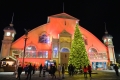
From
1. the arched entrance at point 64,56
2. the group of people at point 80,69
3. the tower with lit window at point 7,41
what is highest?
the tower with lit window at point 7,41

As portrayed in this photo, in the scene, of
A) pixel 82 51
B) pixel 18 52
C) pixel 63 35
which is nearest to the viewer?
pixel 82 51

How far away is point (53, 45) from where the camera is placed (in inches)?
1174

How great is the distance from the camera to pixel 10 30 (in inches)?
1224

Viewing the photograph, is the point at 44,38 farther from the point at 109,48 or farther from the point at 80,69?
the point at 109,48

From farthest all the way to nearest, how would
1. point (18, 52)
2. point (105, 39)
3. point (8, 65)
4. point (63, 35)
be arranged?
point (105, 39), point (63, 35), point (18, 52), point (8, 65)

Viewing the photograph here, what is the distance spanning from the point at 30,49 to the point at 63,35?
31.2 ft

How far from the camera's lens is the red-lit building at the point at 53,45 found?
28891 millimetres

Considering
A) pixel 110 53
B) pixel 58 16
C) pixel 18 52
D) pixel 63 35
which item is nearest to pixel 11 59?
pixel 18 52

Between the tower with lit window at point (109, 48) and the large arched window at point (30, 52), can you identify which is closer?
the large arched window at point (30, 52)

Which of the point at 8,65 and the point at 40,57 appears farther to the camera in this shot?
the point at 40,57

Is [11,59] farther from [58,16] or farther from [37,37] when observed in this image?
[58,16]

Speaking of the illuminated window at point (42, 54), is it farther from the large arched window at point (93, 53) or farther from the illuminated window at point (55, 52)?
the large arched window at point (93, 53)

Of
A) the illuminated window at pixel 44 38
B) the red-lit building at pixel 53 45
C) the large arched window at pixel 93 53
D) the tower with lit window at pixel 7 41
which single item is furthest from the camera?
the large arched window at pixel 93 53

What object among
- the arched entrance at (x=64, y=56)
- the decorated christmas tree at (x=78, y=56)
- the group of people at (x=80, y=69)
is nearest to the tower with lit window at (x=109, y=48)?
the arched entrance at (x=64, y=56)
